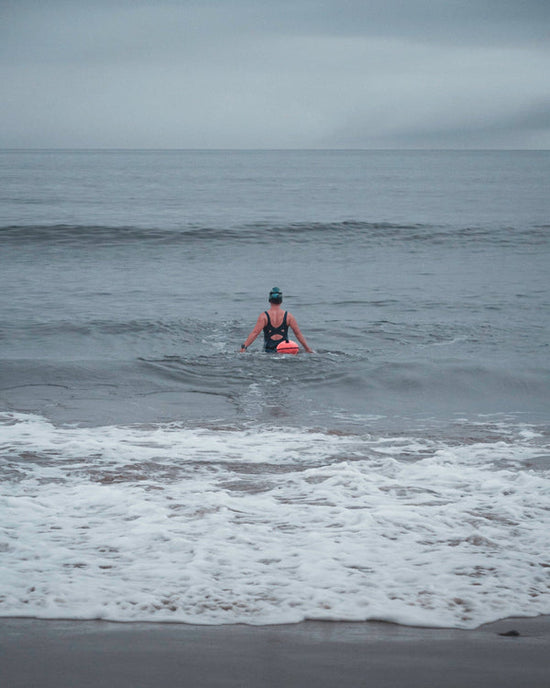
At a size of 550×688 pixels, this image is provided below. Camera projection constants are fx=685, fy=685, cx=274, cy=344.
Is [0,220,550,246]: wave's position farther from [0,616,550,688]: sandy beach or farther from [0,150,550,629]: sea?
[0,616,550,688]: sandy beach

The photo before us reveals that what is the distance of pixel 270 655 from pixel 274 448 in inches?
171

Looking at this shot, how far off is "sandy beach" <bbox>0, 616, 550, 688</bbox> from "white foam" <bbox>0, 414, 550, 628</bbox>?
0.16 m

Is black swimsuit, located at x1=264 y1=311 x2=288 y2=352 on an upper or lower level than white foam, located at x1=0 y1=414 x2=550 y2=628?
upper

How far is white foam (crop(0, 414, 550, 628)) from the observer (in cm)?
434

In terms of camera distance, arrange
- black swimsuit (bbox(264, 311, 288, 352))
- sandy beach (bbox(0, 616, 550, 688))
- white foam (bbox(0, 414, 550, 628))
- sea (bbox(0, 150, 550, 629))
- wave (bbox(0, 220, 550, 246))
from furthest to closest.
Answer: wave (bbox(0, 220, 550, 246))
black swimsuit (bbox(264, 311, 288, 352))
sea (bbox(0, 150, 550, 629))
white foam (bbox(0, 414, 550, 628))
sandy beach (bbox(0, 616, 550, 688))

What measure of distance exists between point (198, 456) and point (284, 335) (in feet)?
19.5

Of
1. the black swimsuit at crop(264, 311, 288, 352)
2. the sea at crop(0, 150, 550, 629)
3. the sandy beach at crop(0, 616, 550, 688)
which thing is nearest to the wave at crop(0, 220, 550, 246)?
the sea at crop(0, 150, 550, 629)

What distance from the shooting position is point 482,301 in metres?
20.5

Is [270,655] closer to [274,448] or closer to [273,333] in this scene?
[274,448]

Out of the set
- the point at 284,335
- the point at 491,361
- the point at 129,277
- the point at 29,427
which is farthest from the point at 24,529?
the point at 129,277

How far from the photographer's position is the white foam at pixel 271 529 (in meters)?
4.34

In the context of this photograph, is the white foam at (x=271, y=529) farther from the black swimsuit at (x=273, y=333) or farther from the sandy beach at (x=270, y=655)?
the black swimsuit at (x=273, y=333)

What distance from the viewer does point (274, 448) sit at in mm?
8008

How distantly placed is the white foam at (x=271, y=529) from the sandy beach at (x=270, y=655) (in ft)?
0.52
